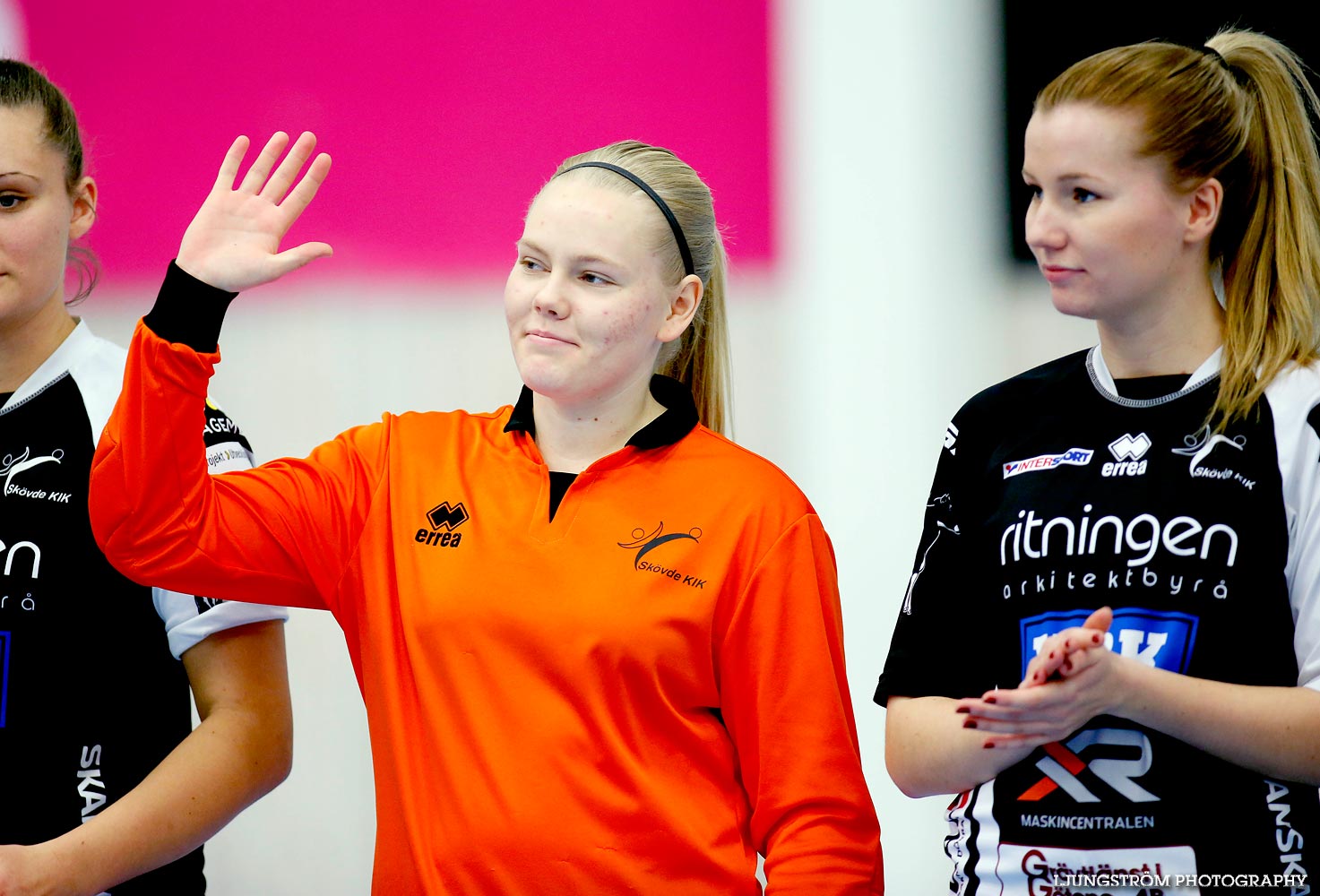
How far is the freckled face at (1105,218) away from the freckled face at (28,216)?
1222 millimetres

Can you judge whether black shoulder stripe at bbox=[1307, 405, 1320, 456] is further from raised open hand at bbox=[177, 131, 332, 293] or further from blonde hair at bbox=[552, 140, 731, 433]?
raised open hand at bbox=[177, 131, 332, 293]

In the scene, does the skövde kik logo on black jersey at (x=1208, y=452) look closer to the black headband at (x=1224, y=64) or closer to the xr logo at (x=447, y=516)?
the black headband at (x=1224, y=64)

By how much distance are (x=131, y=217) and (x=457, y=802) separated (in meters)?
1.71

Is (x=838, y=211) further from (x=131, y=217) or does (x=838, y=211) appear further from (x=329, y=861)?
(x=329, y=861)

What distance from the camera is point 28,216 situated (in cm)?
176

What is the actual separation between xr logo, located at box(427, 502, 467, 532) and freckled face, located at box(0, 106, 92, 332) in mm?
606

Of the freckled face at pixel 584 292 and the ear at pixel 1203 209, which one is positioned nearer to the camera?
the ear at pixel 1203 209

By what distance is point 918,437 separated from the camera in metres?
2.56

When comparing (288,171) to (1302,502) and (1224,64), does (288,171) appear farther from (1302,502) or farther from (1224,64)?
(1302,502)

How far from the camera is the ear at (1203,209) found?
154 centimetres

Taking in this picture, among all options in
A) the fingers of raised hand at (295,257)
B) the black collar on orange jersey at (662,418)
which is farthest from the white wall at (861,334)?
the fingers of raised hand at (295,257)

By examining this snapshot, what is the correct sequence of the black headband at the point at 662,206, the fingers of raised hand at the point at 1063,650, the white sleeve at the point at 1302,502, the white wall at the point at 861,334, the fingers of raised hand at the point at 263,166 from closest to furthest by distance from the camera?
the fingers of raised hand at the point at 1063,650 < the white sleeve at the point at 1302,502 < the fingers of raised hand at the point at 263,166 < the black headband at the point at 662,206 < the white wall at the point at 861,334

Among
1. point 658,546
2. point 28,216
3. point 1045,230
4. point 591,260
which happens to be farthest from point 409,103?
point 1045,230

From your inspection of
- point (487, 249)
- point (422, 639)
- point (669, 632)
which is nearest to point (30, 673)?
point (422, 639)
